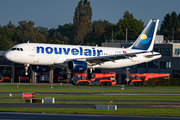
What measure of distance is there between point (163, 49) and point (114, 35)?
6277 cm

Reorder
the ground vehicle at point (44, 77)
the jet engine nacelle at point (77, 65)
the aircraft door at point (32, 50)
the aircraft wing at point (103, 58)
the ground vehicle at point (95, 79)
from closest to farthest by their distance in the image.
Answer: the aircraft door at point (32, 50) < the jet engine nacelle at point (77, 65) < the aircraft wing at point (103, 58) < the ground vehicle at point (95, 79) < the ground vehicle at point (44, 77)

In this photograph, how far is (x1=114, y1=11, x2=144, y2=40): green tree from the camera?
165900 millimetres

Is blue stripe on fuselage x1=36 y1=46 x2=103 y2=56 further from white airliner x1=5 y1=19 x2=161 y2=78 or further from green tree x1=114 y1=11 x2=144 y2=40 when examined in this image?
green tree x1=114 y1=11 x2=144 y2=40

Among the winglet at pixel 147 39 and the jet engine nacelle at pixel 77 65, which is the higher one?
the winglet at pixel 147 39

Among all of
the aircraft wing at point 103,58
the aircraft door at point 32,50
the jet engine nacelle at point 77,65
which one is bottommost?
A: the jet engine nacelle at point 77,65

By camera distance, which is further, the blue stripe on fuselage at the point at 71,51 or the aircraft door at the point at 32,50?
the blue stripe on fuselage at the point at 71,51

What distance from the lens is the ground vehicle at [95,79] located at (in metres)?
70.5

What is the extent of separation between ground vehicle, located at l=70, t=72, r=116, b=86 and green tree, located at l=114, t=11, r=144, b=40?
9206 cm

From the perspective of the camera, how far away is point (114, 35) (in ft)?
537

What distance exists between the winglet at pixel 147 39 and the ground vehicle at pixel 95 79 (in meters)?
9.46

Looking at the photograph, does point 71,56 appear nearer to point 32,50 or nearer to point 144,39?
point 32,50

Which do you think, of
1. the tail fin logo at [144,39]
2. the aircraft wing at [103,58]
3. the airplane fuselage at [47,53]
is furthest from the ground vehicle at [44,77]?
the aircraft wing at [103,58]

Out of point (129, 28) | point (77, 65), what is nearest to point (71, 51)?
point (77, 65)

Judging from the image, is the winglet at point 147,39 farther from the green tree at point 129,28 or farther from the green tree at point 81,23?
the green tree at point 81,23
